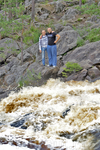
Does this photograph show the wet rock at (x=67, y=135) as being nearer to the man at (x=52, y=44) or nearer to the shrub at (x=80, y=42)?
the man at (x=52, y=44)

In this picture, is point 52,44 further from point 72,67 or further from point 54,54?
point 72,67

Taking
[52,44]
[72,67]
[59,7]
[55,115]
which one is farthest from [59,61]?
[59,7]

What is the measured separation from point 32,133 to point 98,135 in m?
1.93

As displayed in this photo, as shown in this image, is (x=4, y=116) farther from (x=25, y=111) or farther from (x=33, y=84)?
(x=33, y=84)

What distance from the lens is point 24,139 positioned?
4.68m

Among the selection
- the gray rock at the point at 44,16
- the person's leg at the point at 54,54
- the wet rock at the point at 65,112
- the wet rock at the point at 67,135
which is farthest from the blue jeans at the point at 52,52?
the gray rock at the point at 44,16

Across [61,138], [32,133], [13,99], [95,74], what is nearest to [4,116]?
[13,99]

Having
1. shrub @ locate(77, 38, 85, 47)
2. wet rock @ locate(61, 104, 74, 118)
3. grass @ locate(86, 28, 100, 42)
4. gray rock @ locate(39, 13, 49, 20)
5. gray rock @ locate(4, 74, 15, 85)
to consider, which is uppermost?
gray rock @ locate(39, 13, 49, 20)

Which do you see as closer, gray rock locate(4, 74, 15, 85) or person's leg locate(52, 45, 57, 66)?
person's leg locate(52, 45, 57, 66)

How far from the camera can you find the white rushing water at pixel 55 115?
4.64m

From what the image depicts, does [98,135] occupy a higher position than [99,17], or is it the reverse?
[99,17]

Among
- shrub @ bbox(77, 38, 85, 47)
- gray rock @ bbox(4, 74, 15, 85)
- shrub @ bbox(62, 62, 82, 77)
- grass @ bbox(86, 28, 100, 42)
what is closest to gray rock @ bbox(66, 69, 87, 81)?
shrub @ bbox(62, 62, 82, 77)

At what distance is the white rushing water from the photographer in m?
4.64

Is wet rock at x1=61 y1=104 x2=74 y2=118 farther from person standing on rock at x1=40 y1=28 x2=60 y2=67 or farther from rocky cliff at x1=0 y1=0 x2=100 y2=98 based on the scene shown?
person standing on rock at x1=40 y1=28 x2=60 y2=67
